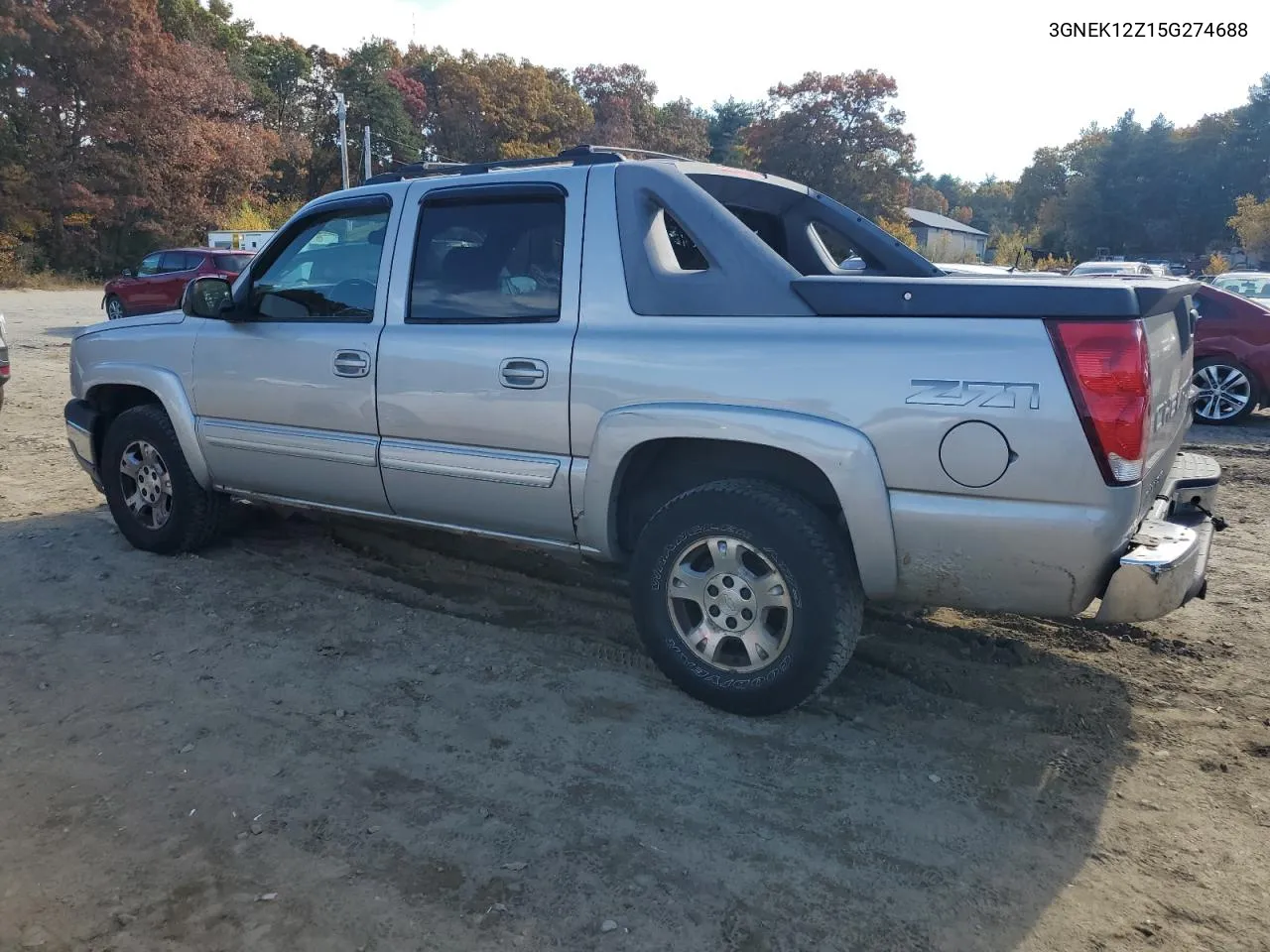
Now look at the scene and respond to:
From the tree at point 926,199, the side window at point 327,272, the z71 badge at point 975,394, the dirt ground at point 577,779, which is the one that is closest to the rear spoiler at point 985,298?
the z71 badge at point 975,394

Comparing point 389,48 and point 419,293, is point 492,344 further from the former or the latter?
point 389,48

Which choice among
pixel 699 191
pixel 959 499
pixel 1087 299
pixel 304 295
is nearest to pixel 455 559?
pixel 304 295

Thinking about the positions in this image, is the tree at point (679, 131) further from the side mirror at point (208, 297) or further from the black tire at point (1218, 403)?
the side mirror at point (208, 297)

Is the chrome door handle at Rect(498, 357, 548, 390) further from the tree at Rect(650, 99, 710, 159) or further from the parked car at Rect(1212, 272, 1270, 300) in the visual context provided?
the tree at Rect(650, 99, 710, 159)

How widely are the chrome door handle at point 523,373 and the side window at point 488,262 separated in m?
0.19

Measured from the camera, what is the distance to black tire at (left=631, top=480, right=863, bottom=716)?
3428 millimetres

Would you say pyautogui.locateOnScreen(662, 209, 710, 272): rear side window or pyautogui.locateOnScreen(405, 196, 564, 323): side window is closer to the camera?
pyautogui.locateOnScreen(662, 209, 710, 272): rear side window

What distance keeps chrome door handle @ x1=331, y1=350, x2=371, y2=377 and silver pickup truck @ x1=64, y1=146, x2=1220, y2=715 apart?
0.05 feet

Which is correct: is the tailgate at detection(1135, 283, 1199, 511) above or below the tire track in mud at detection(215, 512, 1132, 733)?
above

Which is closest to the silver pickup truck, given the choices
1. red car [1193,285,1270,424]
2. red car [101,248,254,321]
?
red car [1193,285,1270,424]

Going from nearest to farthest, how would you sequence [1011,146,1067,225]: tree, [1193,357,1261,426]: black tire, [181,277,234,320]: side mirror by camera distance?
[181,277,234,320]: side mirror
[1193,357,1261,426]: black tire
[1011,146,1067,225]: tree

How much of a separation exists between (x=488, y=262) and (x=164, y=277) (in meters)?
18.2

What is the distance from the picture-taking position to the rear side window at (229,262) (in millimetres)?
19152

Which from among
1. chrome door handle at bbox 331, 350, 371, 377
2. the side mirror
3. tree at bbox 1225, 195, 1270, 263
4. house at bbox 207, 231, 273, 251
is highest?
tree at bbox 1225, 195, 1270, 263
